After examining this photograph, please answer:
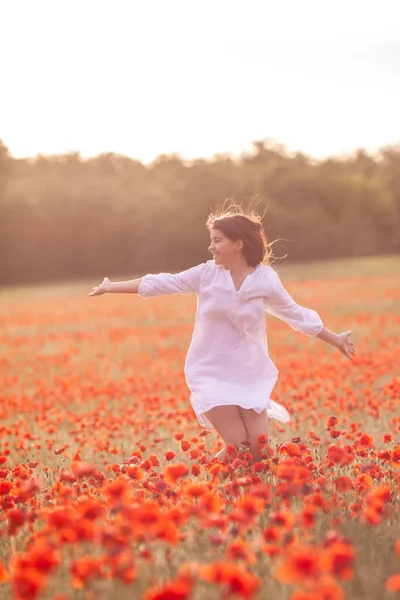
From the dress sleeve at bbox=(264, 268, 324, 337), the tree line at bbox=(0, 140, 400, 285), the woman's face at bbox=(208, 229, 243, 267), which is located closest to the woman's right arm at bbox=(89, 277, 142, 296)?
the woman's face at bbox=(208, 229, 243, 267)

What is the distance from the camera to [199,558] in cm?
369

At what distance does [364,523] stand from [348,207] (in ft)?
245

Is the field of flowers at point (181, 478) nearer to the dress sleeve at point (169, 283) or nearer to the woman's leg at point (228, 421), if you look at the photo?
the woman's leg at point (228, 421)

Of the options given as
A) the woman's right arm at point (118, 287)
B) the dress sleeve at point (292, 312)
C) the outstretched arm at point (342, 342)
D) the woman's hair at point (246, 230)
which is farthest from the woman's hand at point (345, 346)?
the woman's right arm at point (118, 287)

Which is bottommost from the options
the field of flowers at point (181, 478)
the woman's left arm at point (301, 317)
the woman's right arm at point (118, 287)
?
the field of flowers at point (181, 478)

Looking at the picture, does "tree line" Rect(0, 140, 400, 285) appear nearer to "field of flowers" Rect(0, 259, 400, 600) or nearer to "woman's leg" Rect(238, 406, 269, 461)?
"field of flowers" Rect(0, 259, 400, 600)

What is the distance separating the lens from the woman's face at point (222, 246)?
6391 millimetres

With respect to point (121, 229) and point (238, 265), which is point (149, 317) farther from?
point (121, 229)

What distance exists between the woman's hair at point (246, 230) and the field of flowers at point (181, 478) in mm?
1329

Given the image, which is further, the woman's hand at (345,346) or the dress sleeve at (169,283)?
the dress sleeve at (169,283)

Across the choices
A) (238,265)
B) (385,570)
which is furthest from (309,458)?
(238,265)

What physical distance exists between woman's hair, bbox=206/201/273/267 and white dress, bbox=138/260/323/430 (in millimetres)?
116

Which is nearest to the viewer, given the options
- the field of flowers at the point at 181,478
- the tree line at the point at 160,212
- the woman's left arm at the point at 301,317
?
the field of flowers at the point at 181,478

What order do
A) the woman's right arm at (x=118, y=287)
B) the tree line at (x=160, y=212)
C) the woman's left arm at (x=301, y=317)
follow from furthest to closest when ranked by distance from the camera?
the tree line at (x=160, y=212), the woman's left arm at (x=301, y=317), the woman's right arm at (x=118, y=287)
